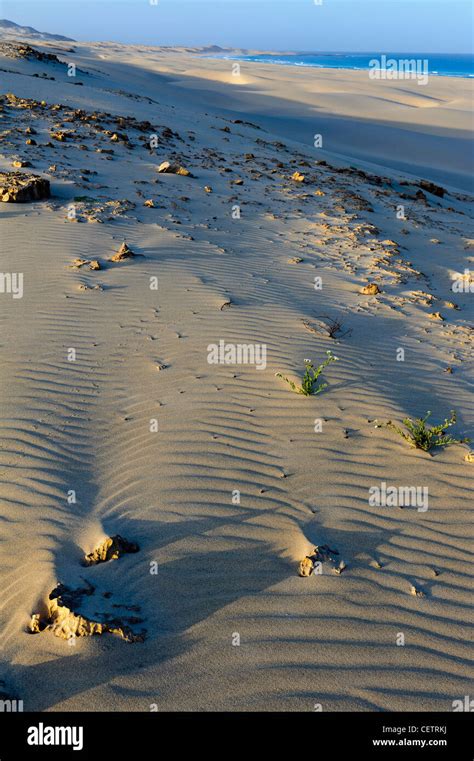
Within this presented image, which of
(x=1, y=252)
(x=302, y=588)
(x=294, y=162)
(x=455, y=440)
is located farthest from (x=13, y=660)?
(x=294, y=162)

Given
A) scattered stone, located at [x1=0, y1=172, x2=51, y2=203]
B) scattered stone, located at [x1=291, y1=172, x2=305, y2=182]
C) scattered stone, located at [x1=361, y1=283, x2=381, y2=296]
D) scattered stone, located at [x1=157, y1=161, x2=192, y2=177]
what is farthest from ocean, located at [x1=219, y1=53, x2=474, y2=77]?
scattered stone, located at [x1=361, y1=283, x2=381, y2=296]

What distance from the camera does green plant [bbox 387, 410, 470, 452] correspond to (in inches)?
168

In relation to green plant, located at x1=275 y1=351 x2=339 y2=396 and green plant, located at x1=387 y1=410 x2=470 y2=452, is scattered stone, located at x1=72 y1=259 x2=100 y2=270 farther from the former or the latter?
green plant, located at x1=387 y1=410 x2=470 y2=452

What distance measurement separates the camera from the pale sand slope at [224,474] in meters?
2.65

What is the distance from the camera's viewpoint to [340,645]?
9.14ft

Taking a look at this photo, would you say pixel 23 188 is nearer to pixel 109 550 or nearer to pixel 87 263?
pixel 87 263

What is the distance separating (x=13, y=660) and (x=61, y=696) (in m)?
0.31

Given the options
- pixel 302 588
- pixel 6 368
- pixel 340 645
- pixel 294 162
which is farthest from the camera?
pixel 294 162

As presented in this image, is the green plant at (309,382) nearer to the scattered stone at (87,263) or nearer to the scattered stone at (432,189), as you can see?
the scattered stone at (87,263)

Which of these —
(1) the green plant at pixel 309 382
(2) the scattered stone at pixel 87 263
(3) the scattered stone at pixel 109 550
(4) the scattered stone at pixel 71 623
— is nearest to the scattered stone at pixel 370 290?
(1) the green plant at pixel 309 382

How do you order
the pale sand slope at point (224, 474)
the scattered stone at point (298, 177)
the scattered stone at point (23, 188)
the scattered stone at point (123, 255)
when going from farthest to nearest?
1. the scattered stone at point (298, 177)
2. the scattered stone at point (23, 188)
3. the scattered stone at point (123, 255)
4. the pale sand slope at point (224, 474)

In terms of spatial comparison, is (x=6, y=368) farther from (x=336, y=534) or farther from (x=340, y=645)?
(x=340, y=645)

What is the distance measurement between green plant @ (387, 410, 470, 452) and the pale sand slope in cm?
8

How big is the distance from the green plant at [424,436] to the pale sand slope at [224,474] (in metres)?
0.08
